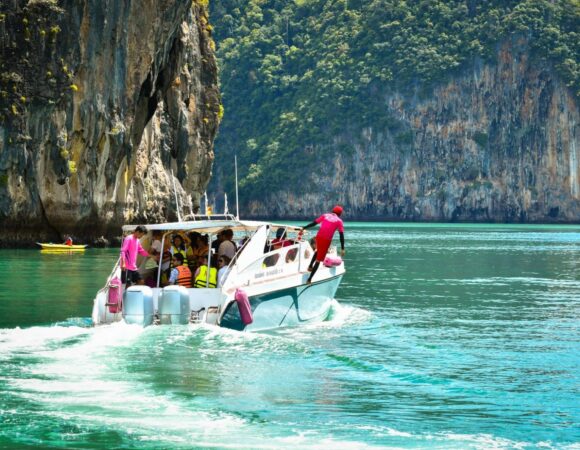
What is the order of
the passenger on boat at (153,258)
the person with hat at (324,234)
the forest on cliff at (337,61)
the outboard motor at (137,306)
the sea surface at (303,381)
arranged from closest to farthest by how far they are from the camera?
1. the sea surface at (303,381)
2. the outboard motor at (137,306)
3. the passenger on boat at (153,258)
4. the person with hat at (324,234)
5. the forest on cliff at (337,61)

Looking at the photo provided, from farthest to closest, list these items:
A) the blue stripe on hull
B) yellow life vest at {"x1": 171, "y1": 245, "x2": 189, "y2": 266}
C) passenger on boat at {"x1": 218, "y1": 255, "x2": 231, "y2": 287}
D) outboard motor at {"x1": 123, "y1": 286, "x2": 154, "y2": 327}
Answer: yellow life vest at {"x1": 171, "y1": 245, "x2": 189, "y2": 266}
passenger on boat at {"x1": 218, "y1": 255, "x2": 231, "y2": 287}
the blue stripe on hull
outboard motor at {"x1": 123, "y1": 286, "x2": 154, "y2": 327}

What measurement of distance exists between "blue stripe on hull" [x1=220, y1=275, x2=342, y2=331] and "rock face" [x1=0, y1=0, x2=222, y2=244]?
28.8 m

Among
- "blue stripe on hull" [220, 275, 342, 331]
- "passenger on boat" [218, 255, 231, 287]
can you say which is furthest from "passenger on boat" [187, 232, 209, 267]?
"blue stripe on hull" [220, 275, 342, 331]

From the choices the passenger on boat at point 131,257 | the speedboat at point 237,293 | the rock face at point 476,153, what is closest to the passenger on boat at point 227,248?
the speedboat at point 237,293

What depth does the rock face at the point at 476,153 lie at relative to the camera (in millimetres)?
156750

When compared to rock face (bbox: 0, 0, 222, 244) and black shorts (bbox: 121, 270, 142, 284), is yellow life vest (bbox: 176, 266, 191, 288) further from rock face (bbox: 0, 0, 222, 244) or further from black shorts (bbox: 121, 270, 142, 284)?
rock face (bbox: 0, 0, 222, 244)

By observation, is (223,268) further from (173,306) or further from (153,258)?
(173,306)

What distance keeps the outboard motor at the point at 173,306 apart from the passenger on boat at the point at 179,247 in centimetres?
172

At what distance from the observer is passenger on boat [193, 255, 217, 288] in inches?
805

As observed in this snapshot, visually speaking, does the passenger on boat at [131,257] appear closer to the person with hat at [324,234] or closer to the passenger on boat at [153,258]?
the passenger on boat at [153,258]

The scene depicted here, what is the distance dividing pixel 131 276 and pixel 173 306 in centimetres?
176

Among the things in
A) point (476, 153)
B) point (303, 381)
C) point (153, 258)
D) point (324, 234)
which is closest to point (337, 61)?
point (476, 153)

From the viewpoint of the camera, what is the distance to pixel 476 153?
161 meters

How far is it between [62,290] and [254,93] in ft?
524
